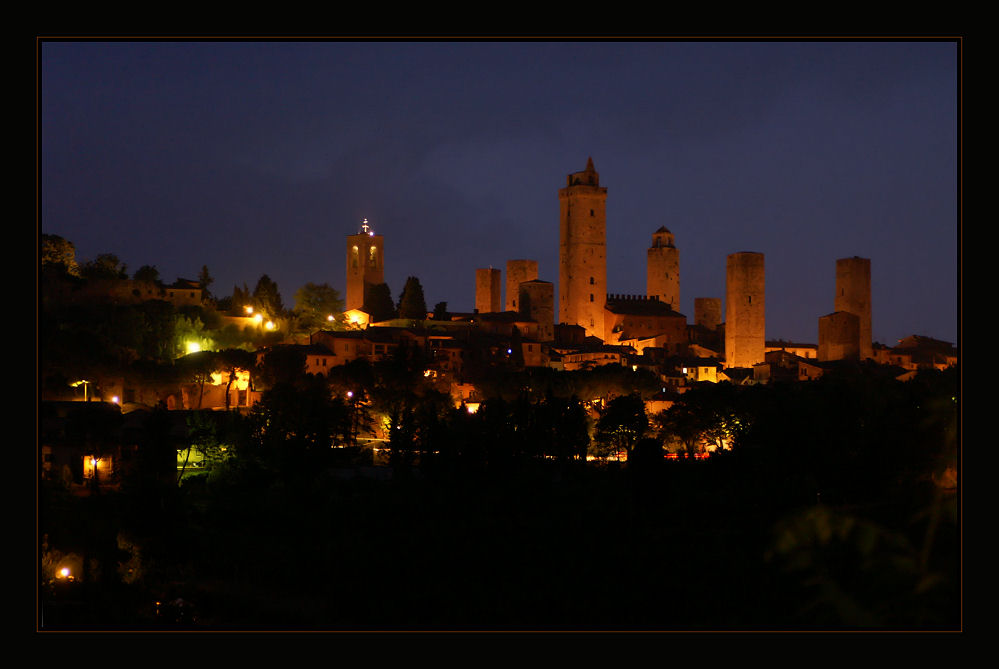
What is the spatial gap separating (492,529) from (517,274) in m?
23.3

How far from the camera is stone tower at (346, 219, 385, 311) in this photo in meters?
37.5

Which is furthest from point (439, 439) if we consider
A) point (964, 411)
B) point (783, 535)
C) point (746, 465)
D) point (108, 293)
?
point (783, 535)

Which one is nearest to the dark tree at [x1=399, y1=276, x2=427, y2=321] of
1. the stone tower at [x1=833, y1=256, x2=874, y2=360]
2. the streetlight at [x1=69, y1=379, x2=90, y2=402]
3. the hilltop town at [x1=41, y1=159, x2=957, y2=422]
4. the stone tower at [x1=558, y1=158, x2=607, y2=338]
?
the hilltop town at [x1=41, y1=159, x2=957, y2=422]

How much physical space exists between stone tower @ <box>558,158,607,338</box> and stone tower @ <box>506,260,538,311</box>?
131 centimetres

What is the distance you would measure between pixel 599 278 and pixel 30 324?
3288cm

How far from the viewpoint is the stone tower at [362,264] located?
123 feet

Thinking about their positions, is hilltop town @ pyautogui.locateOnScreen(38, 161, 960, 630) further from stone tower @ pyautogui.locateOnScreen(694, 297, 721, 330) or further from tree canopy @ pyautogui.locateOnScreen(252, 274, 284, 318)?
stone tower @ pyautogui.locateOnScreen(694, 297, 721, 330)

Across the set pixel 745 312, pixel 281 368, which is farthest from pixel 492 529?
pixel 745 312

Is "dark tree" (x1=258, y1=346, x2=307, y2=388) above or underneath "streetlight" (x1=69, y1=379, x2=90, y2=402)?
above

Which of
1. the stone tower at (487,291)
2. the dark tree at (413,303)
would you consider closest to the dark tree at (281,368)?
the dark tree at (413,303)

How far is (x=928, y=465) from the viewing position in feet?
55.7

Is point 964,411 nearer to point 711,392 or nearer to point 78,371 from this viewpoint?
point 711,392

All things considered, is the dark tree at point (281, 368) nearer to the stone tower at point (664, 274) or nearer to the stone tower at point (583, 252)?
the stone tower at point (583, 252)

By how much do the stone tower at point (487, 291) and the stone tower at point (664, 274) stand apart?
6770mm
